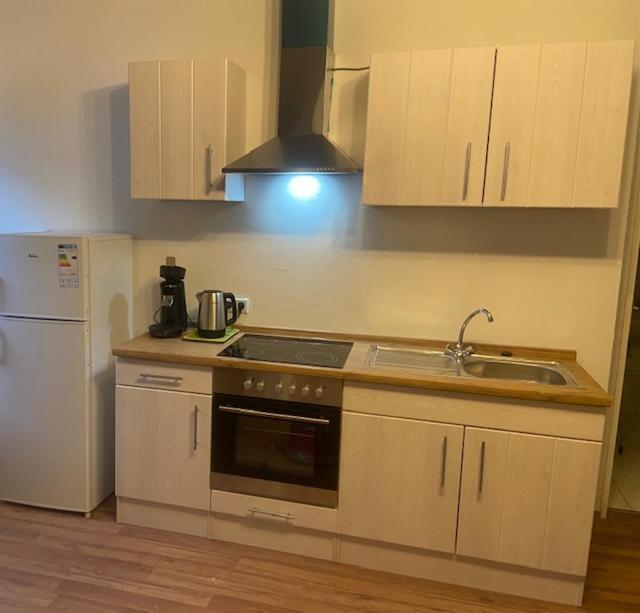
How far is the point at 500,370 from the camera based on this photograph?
2469 mm

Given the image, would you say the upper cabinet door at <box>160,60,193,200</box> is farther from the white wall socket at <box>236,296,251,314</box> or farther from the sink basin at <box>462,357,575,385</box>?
the sink basin at <box>462,357,575,385</box>

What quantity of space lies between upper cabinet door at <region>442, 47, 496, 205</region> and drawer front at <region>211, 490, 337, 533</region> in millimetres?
1460

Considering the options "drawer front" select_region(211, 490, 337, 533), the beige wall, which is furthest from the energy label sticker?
"drawer front" select_region(211, 490, 337, 533)

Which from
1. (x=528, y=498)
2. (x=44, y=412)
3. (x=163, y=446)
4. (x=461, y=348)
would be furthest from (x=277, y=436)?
(x=44, y=412)

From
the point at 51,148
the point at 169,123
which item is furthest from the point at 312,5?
the point at 51,148

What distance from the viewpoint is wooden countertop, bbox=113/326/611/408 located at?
1.98 metres

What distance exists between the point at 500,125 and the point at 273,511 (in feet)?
6.22

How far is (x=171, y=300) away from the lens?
2.65m

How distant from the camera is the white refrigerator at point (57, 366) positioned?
96.3 inches

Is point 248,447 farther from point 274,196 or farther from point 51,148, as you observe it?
point 51,148

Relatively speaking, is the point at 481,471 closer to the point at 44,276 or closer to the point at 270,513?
the point at 270,513

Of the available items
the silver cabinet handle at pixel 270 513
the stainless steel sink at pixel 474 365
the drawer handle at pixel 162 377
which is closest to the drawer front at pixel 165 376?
the drawer handle at pixel 162 377

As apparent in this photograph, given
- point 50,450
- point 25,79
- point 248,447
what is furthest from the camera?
point 25,79

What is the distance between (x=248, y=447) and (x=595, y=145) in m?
1.90
